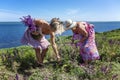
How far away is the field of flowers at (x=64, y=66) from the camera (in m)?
7.11

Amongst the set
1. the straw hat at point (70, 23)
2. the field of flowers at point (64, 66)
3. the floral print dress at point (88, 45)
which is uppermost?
the straw hat at point (70, 23)

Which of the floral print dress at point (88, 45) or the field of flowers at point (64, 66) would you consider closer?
the field of flowers at point (64, 66)

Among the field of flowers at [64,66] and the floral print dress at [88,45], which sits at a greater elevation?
the floral print dress at [88,45]

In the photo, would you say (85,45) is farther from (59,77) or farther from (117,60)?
(59,77)

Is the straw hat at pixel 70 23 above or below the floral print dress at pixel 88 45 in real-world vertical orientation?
above

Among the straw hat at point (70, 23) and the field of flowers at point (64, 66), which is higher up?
the straw hat at point (70, 23)

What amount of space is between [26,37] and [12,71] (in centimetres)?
108

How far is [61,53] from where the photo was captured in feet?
31.5

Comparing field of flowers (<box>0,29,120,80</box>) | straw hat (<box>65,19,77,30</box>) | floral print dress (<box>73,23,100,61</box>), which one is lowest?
field of flowers (<box>0,29,120,80</box>)

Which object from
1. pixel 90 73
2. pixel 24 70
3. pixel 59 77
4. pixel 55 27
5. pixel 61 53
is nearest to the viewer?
pixel 59 77

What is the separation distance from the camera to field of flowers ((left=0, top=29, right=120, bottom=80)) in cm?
711

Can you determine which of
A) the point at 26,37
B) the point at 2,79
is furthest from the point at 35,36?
the point at 2,79

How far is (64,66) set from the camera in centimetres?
830

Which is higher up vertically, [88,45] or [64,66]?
[88,45]
